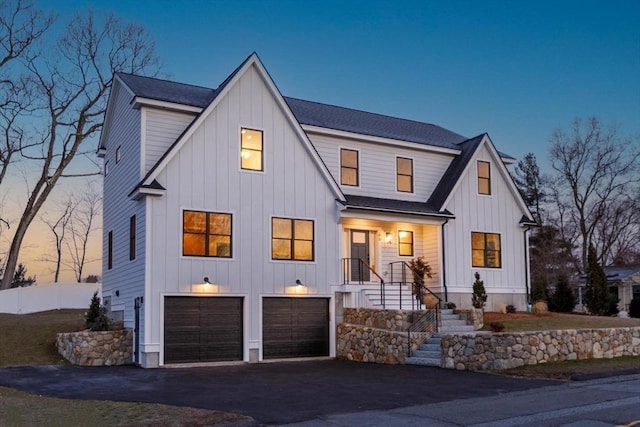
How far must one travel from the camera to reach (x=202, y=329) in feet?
69.0

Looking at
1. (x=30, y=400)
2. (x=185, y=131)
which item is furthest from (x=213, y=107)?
(x=30, y=400)

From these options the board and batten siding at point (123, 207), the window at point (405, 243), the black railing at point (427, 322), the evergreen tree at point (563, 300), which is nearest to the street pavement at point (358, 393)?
the black railing at point (427, 322)

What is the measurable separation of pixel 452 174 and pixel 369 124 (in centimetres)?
399

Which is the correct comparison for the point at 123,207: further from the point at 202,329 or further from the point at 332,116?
the point at 332,116

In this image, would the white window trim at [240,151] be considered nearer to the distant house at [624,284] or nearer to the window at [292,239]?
the window at [292,239]

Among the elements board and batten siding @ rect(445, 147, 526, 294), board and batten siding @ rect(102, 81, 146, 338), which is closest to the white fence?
board and batten siding @ rect(102, 81, 146, 338)

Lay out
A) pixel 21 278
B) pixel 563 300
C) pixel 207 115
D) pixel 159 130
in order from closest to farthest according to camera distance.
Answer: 1. pixel 207 115
2. pixel 159 130
3. pixel 563 300
4. pixel 21 278

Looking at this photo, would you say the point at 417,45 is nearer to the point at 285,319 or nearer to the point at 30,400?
the point at 285,319

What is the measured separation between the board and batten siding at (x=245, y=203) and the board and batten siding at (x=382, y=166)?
6.79ft

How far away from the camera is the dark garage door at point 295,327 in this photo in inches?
878

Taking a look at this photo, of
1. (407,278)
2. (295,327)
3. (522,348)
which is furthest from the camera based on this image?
(407,278)

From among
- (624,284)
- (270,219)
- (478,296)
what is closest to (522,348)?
(478,296)

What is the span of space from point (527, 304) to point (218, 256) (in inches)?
535

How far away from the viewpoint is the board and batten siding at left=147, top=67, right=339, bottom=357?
816 inches
